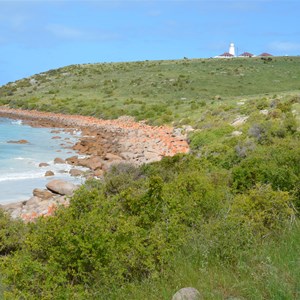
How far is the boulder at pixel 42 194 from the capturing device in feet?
51.8

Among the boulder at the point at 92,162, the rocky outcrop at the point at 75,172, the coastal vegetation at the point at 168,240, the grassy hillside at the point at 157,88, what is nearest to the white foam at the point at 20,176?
the rocky outcrop at the point at 75,172

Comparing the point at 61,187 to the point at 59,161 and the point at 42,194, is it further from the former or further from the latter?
the point at 59,161

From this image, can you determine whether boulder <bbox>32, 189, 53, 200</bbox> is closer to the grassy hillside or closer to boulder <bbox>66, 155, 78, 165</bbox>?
boulder <bbox>66, 155, 78, 165</bbox>

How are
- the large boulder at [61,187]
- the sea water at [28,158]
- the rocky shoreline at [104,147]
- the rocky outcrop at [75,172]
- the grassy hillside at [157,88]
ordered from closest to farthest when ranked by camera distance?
1. the rocky shoreline at [104,147]
2. the large boulder at [61,187]
3. the sea water at [28,158]
4. the rocky outcrop at [75,172]
5. the grassy hillside at [157,88]

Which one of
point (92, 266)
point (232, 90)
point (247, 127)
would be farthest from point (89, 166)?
point (232, 90)

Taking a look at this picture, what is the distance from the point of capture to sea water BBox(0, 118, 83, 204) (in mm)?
18312

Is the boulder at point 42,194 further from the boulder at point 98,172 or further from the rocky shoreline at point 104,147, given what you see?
the boulder at point 98,172

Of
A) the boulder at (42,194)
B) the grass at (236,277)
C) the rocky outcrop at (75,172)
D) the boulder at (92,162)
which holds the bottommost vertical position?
the boulder at (42,194)

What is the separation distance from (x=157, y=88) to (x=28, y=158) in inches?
1233

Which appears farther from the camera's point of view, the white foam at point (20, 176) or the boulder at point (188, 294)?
the white foam at point (20, 176)

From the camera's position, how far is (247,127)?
2034cm

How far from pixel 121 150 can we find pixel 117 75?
4390 centimetres

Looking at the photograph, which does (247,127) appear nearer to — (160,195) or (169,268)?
(160,195)

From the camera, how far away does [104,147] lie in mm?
27453
